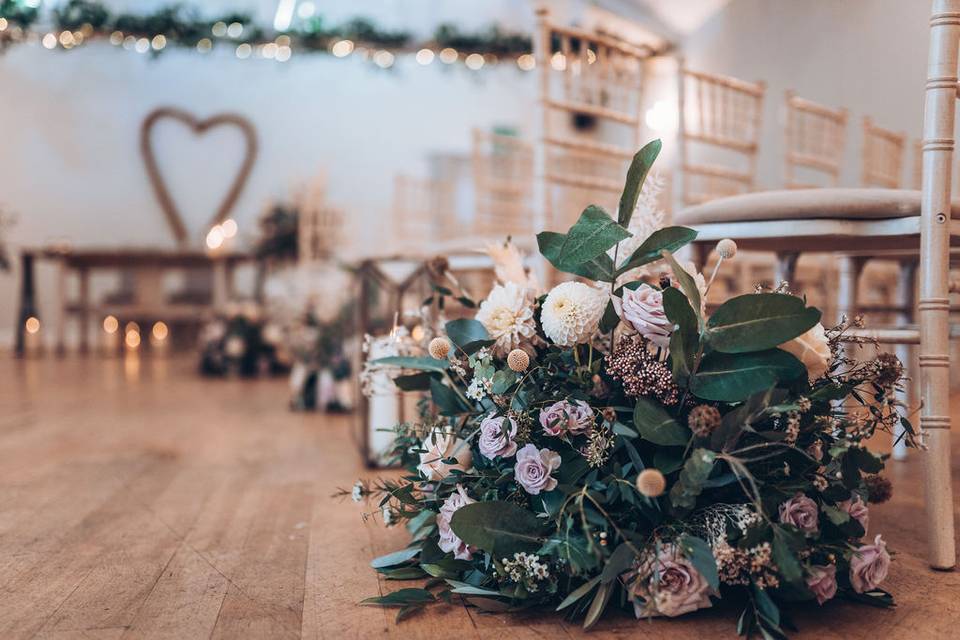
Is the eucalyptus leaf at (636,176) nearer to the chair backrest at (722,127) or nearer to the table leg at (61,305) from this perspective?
the chair backrest at (722,127)

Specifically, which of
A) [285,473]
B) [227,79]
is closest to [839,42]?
[285,473]

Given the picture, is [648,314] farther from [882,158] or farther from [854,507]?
[882,158]

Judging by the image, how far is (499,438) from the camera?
0.99 m

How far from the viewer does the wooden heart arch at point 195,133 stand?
259 inches

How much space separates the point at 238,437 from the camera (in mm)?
2234

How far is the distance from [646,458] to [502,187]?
2337 mm

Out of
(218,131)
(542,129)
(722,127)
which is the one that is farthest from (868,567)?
(218,131)

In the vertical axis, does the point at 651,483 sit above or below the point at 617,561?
above

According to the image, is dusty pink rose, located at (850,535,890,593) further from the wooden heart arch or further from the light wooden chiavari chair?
the wooden heart arch

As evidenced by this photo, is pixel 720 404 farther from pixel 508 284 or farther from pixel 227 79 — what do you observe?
pixel 227 79

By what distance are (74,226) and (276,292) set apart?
324cm

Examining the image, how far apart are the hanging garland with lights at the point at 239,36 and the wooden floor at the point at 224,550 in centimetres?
377

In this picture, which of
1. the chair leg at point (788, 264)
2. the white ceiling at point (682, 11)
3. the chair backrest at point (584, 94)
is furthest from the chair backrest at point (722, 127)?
the white ceiling at point (682, 11)

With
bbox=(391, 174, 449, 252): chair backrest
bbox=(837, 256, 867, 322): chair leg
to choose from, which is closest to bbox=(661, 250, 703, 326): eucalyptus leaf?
bbox=(837, 256, 867, 322): chair leg
